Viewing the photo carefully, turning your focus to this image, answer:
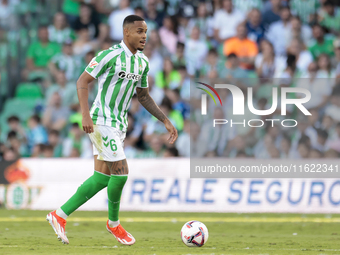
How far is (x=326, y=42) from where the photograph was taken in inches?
514

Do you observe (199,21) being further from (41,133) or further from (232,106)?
(41,133)

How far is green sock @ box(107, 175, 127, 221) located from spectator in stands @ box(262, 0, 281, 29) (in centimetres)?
819

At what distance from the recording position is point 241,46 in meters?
13.0

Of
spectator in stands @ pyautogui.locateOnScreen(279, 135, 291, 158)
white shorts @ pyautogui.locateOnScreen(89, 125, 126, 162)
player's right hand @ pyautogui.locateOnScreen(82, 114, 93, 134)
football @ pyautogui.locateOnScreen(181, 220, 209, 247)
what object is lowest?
football @ pyautogui.locateOnScreen(181, 220, 209, 247)

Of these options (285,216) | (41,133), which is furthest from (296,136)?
(41,133)

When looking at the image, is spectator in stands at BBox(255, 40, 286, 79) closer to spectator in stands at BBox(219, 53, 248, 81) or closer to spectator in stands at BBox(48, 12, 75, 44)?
spectator in stands at BBox(219, 53, 248, 81)

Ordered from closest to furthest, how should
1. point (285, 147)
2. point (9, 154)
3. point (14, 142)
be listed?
1. point (285, 147)
2. point (9, 154)
3. point (14, 142)

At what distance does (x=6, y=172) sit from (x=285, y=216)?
4.91 m

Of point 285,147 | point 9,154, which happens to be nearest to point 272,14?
point 285,147

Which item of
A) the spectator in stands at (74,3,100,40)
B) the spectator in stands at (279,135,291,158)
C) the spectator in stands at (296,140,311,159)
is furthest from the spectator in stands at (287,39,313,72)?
the spectator in stands at (74,3,100,40)

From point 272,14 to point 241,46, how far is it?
46.5 inches

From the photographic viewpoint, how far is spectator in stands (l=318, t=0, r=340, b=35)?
527 inches

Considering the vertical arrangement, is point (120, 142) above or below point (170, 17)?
below

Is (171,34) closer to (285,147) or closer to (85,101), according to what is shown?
(285,147)
